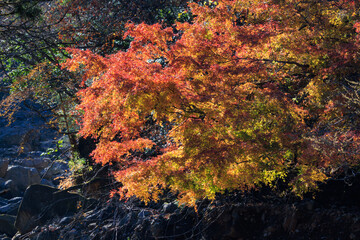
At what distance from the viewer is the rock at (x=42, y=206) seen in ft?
30.6

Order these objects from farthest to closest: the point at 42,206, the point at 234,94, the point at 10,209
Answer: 1. the point at 10,209
2. the point at 42,206
3. the point at 234,94

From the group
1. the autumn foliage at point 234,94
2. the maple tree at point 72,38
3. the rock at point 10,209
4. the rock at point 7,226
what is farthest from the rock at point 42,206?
the autumn foliage at point 234,94

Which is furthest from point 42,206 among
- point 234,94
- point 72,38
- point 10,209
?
point 234,94

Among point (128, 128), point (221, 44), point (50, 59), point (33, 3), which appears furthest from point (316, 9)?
point (50, 59)

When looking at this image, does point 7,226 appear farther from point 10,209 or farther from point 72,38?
A: point 72,38

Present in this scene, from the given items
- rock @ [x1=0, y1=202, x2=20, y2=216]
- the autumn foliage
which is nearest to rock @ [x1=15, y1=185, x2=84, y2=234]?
rock @ [x1=0, y1=202, x2=20, y2=216]

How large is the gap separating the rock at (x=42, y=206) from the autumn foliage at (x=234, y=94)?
4.40 meters

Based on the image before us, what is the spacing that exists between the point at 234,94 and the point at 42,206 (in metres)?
6.71

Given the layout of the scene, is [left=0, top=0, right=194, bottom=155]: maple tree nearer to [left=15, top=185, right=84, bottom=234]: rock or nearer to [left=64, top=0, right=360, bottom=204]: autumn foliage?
[left=15, top=185, right=84, bottom=234]: rock

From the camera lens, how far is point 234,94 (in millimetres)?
5211

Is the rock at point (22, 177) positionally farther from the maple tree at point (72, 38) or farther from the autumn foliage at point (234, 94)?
the autumn foliage at point (234, 94)

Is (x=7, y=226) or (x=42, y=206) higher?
(x=42, y=206)

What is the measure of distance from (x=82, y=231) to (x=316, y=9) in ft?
22.7

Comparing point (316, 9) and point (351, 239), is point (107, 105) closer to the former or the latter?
point (316, 9)
